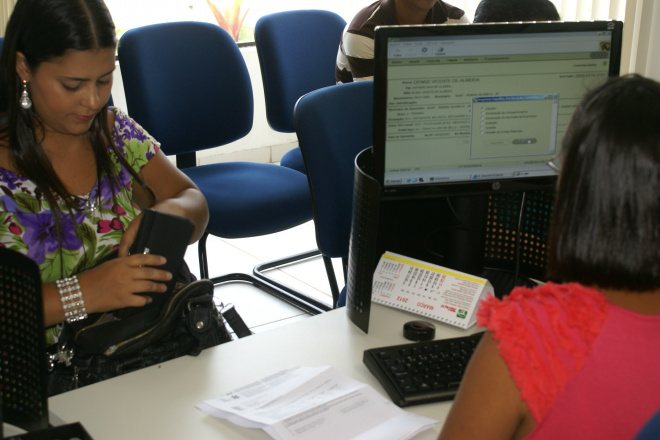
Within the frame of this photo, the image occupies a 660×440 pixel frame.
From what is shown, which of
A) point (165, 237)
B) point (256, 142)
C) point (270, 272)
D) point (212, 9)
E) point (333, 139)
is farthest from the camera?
point (256, 142)

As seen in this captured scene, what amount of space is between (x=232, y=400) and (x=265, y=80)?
7.08ft

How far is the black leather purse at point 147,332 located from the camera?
1200 mm

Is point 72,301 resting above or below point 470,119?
below

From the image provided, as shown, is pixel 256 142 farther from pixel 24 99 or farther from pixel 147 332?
pixel 147 332

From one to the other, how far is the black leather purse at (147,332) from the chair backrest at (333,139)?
0.76 metres

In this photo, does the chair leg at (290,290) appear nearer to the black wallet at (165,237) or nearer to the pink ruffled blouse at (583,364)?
the black wallet at (165,237)

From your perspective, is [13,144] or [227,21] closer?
[13,144]

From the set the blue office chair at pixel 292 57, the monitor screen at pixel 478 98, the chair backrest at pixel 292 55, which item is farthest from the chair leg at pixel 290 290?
the monitor screen at pixel 478 98

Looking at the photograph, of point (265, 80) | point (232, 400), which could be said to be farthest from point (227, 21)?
point (232, 400)

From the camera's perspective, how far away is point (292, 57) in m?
3.11

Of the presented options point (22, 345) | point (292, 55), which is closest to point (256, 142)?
point (292, 55)

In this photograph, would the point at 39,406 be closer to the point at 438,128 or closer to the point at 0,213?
the point at 0,213

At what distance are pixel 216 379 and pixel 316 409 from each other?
0.21 meters

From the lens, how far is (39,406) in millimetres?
953
